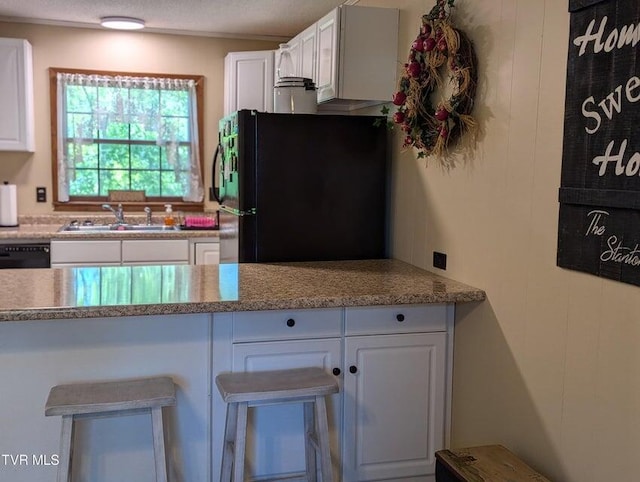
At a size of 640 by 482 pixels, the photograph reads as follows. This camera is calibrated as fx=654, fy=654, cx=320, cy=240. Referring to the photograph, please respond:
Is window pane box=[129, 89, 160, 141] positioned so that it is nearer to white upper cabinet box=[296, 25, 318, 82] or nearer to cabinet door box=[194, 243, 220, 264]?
cabinet door box=[194, 243, 220, 264]

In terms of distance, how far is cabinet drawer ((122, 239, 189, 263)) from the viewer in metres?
4.13

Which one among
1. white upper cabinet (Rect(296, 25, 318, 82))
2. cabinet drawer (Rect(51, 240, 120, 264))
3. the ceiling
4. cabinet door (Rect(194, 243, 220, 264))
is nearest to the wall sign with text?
white upper cabinet (Rect(296, 25, 318, 82))

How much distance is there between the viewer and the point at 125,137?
4.71m

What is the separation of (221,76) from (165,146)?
0.65 metres

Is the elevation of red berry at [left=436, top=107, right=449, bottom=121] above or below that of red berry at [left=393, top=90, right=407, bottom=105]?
below

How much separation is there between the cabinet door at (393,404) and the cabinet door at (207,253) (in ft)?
6.67

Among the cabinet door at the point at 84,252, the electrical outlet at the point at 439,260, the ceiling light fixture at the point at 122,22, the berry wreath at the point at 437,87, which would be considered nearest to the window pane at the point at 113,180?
the cabinet door at the point at 84,252

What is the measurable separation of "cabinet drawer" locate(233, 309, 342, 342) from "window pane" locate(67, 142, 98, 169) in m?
2.83

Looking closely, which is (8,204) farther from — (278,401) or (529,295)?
(529,295)

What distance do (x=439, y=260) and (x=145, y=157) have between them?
2.81 meters

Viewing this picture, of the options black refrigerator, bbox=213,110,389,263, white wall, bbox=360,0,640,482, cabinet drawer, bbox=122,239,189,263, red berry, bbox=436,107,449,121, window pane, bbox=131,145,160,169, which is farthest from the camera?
window pane, bbox=131,145,160,169

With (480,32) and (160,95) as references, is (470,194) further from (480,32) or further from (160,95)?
(160,95)

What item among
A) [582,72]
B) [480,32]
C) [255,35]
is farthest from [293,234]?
[255,35]

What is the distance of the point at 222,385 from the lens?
2129 mm
